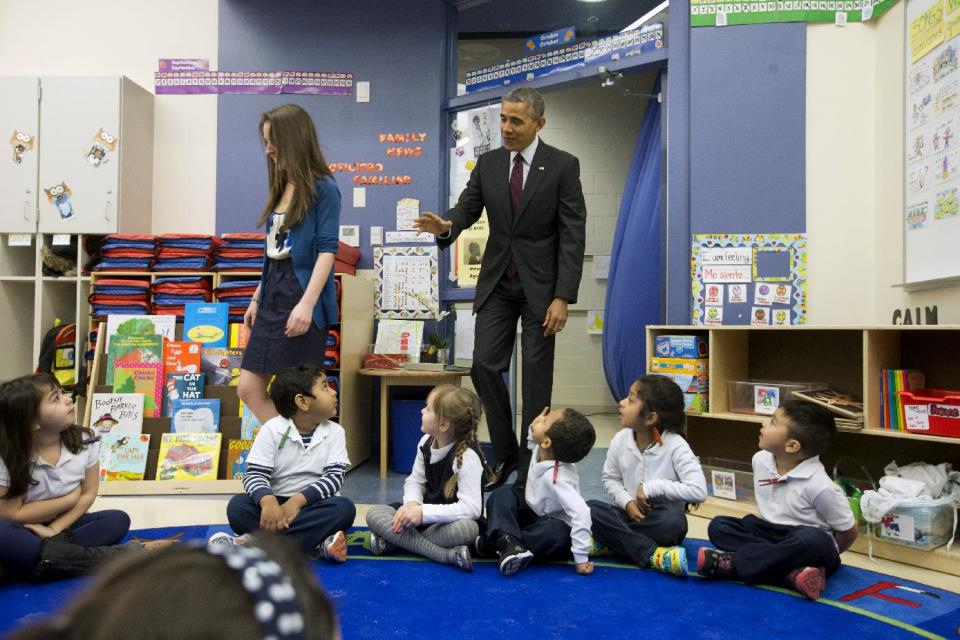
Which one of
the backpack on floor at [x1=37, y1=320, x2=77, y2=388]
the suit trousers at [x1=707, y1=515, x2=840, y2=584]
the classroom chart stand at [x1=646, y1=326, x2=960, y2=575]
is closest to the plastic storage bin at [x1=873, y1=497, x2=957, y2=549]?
the classroom chart stand at [x1=646, y1=326, x2=960, y2=575]

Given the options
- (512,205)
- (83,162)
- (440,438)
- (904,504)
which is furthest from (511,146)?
(83,162)

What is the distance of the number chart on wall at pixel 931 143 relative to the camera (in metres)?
2.89

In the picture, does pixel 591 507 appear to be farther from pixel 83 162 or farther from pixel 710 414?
pixel 83 162

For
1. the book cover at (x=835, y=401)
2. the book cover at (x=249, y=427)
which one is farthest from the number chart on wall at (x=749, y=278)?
the book cover at (x=249, y=427)

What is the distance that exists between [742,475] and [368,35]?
3324 mm

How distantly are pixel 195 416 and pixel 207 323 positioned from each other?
52cm

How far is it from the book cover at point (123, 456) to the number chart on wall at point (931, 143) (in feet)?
11.6

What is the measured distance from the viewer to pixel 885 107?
137 inches

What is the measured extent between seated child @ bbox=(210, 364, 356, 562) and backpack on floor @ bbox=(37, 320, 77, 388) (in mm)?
2435

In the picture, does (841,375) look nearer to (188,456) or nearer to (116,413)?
(188,456)

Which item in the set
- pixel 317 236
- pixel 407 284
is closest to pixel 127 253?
pixel 407 284

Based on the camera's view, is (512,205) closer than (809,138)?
Yes

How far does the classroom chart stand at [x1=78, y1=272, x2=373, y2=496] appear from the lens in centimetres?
366

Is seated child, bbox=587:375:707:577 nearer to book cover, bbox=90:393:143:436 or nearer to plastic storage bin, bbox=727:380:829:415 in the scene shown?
plastic storage bin, bbox=727:380:829:415
